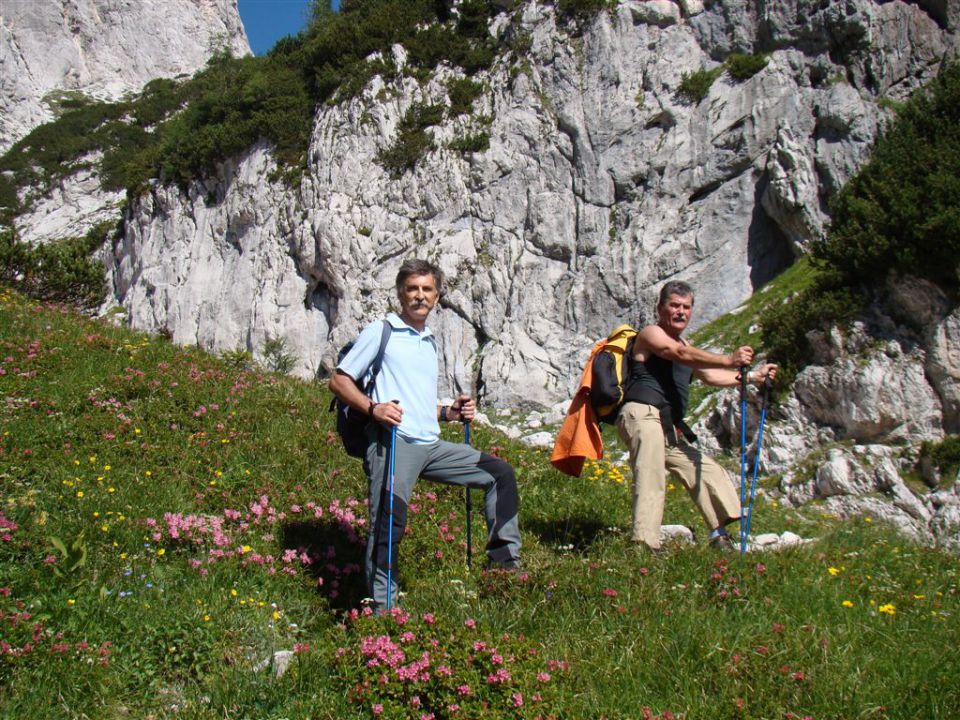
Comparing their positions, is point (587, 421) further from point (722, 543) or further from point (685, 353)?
point (722, 543)

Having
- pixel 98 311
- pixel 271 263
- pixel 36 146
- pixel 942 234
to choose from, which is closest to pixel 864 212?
pixel 942 234

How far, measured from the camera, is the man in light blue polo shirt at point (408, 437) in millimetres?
4758

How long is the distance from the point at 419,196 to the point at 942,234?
62.5ft

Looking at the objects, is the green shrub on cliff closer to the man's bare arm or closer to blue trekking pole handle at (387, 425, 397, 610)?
the man's bare arm

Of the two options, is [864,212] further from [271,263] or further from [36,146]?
Result: [36,146]

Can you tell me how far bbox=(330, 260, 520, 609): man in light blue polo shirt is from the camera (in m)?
4.76

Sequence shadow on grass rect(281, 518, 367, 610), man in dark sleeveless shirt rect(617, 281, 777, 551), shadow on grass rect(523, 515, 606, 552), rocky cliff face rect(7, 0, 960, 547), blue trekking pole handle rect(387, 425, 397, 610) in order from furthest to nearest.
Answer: rocky cliff face rect(7, 0, 960, 547)
shadow on grass rect(523, 515, 606, 552)
man in dark sleeveless shirt rect(617, 281, 777, 551)
shadow on grass rect(281, 518, 367, 610)
blue trekking pole handle rect(387, 425, 397, 610)

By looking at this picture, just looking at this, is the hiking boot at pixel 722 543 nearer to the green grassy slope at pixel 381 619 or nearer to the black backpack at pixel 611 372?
the green grassy slope at pixel 381 619

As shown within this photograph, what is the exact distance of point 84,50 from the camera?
6825 cm

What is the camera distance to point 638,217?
25.8m

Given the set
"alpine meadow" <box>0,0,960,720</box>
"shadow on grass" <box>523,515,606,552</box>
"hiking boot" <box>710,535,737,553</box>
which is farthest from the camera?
"shadow on grass" <box>523,515,606,552</box>

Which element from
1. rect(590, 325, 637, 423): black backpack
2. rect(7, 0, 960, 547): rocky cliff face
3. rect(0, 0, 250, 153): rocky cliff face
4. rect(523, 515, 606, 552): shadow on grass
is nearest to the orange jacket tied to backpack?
rect(590, 325, 637, 423): black backpack

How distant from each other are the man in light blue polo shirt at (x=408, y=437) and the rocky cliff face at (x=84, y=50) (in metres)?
66.6

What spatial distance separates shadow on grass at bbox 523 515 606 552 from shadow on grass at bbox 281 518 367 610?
1616 mm
